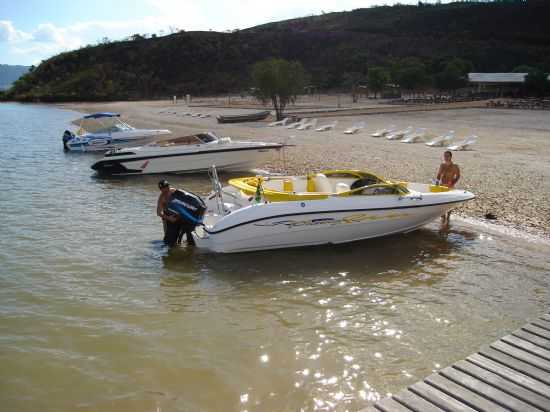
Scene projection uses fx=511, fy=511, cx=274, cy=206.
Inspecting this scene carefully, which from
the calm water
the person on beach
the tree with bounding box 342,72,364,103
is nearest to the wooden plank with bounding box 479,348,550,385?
the calm water

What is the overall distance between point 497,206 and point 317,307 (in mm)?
6936

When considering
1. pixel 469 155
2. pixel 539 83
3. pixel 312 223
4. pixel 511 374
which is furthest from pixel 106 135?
pixel 539 83

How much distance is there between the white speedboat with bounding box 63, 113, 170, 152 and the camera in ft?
86.0

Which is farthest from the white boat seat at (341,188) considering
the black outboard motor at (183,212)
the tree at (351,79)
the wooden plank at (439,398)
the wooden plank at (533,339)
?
the tree at (351,79)

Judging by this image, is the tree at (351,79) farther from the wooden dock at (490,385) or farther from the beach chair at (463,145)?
the wooden dock at (490,385)

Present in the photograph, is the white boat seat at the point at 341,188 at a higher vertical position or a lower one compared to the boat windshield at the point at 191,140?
lower

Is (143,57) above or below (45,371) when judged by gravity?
above

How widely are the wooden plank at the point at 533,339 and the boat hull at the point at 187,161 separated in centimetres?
1363

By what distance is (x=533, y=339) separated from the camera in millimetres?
6348

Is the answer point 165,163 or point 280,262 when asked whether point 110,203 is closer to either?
point 165,163

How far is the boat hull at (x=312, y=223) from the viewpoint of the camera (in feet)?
33.7

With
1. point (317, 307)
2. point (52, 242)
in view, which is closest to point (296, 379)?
point (317, 307)

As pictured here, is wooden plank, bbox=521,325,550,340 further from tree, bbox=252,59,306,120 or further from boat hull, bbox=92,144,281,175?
tree, bbox=252,59,306,120

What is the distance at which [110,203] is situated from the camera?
15820 mm
